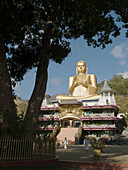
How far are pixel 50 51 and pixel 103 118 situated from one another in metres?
24.6

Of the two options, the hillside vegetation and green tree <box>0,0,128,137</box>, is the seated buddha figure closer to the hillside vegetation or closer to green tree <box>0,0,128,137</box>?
the hillside vegetation

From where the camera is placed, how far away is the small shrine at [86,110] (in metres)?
35.4

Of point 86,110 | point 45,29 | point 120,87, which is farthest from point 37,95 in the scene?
point 120,87

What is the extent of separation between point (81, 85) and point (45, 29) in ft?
104

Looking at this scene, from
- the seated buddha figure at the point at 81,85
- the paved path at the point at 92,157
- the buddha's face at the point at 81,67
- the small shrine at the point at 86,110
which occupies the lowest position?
the paved path at the point at 92,157

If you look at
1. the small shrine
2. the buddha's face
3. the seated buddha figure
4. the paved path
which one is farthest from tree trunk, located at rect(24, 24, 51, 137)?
the buddha's face

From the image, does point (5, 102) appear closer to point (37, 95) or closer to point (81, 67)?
point (37, 95)

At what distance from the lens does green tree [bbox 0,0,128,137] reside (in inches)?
409

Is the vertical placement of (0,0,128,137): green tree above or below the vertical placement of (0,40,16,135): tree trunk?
above

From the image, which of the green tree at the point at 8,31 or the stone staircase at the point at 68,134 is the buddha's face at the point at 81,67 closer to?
the stone staircase at the point at 68,134

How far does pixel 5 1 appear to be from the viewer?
9.15 m

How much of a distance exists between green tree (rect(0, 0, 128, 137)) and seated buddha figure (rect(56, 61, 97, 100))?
27.7 m

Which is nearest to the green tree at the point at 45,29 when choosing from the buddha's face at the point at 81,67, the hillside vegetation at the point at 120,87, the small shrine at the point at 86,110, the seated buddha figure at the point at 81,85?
the small shrine at the point at 86,110

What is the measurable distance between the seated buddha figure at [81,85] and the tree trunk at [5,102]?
30.4 m
